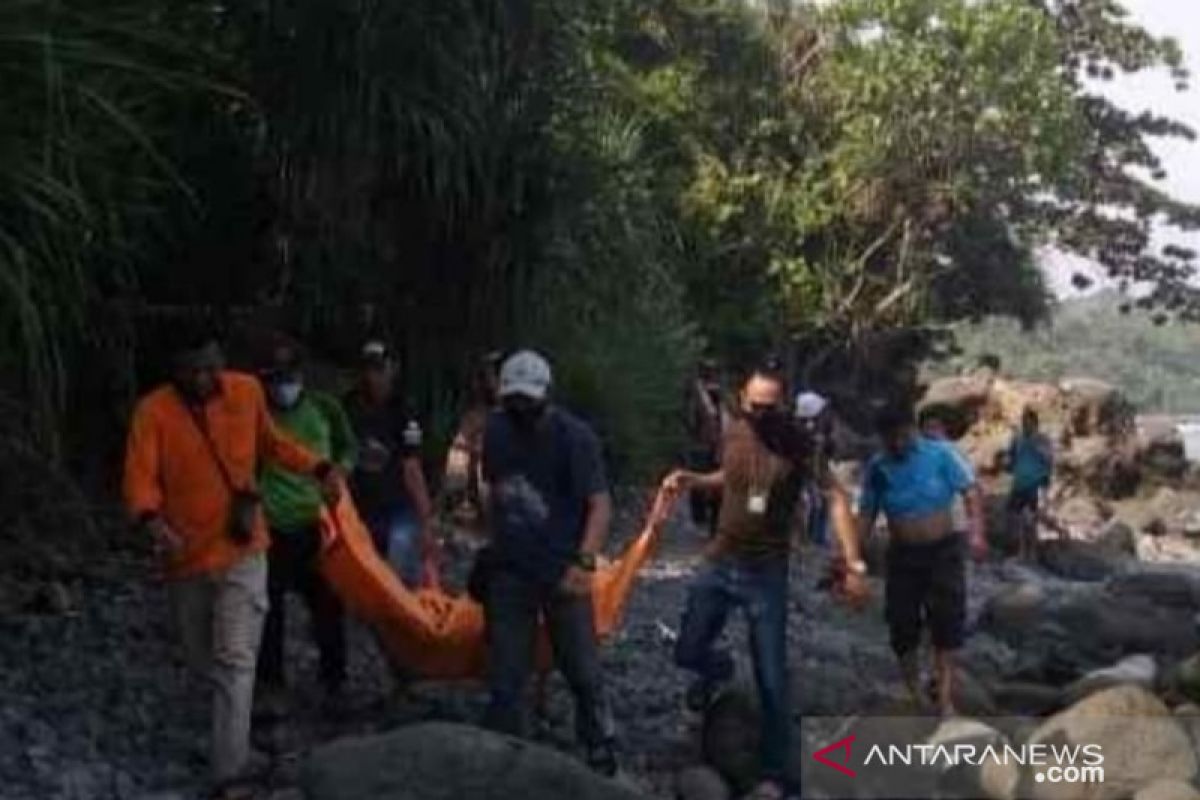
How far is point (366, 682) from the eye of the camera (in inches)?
344

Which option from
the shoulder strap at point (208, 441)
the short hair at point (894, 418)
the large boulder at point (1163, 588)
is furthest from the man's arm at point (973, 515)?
the large boulder at point (1163, 588)

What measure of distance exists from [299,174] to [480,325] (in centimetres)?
173

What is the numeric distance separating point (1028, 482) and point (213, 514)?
44.7ft

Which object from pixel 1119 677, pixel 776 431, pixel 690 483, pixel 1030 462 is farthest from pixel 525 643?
pixel 1030 462

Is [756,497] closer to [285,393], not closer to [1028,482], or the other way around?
[285,393]

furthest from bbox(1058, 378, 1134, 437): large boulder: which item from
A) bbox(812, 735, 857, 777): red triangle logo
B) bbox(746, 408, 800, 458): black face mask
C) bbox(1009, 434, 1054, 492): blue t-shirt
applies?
bbox(812, 735, 857, 777): red triangle logo

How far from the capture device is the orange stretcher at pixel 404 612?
25.1ft

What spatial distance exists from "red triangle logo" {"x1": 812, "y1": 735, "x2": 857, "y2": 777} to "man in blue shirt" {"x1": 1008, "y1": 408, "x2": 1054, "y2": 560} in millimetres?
12896

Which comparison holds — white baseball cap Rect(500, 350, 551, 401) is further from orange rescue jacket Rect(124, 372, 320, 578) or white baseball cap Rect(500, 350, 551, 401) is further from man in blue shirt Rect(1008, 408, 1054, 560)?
man in blue shirt Rect(1008, 408, 1054, 560)

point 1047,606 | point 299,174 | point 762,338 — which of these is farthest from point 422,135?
point 762,338

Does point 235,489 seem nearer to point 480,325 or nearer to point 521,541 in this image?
point 521,541

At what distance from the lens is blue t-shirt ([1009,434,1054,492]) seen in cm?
1888

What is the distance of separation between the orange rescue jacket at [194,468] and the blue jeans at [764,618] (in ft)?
5.81

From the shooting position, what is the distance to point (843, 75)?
26.5m
